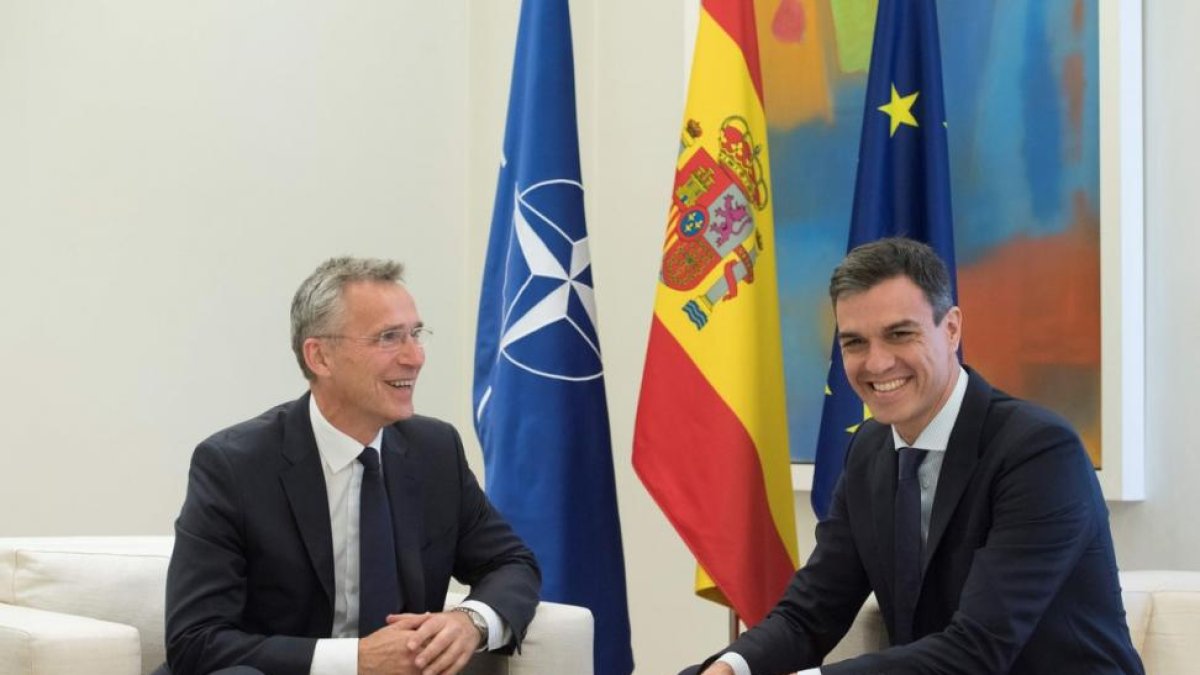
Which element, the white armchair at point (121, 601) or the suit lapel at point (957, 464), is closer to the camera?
the suit lapel at point (957, 464)

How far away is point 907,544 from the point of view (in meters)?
2.91

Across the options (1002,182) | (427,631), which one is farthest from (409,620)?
(1002,182)

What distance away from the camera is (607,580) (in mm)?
3908

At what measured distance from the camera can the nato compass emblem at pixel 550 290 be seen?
12.8ft

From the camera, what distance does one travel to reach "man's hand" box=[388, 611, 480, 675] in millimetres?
2938

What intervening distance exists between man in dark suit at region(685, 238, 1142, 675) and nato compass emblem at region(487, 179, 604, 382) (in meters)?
0.99

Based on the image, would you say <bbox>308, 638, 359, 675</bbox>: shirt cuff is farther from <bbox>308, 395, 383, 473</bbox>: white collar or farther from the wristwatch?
<bbox>308, 395, 383, 473</bbox>: white collar

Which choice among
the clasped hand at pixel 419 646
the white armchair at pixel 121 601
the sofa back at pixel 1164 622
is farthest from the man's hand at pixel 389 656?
the sofa back at pixel 1164 622

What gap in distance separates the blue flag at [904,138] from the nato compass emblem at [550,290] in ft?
2.42

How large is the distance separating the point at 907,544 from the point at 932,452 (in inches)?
7.4

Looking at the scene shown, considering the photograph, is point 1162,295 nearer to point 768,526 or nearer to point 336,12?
point 768,526

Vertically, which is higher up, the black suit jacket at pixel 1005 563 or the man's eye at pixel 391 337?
the man's eye at pixel 391 337

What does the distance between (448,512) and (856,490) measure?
0.89 metres

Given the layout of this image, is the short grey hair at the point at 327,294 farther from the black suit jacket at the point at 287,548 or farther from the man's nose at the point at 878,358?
A: the man's nose at the point at 878,358
